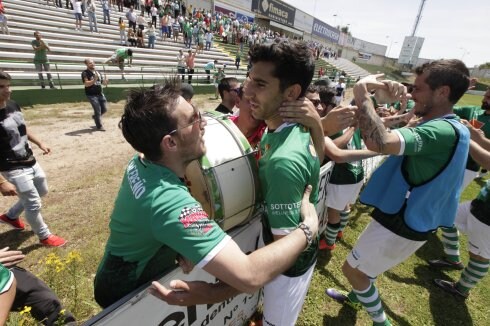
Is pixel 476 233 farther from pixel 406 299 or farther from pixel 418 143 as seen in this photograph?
pixel 418 143

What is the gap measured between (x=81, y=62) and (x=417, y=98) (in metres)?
18.5

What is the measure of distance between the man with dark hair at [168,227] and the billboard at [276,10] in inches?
1767

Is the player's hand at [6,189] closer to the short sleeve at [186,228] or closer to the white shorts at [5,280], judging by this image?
the white shorts at [5,280]

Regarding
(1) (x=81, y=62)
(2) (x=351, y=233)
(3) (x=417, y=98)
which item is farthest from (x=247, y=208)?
(1) (x=81, y=62)

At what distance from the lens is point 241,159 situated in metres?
1.99

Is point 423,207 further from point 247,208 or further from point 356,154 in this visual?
point 247,208

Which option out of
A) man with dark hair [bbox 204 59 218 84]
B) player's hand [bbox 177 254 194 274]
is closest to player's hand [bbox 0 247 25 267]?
player's hand [bbox 177 254 194 274]

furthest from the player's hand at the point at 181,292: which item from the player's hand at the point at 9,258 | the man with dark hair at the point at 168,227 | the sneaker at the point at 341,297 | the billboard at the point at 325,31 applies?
the billboard at the point at 325,31

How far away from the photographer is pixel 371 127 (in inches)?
94.8

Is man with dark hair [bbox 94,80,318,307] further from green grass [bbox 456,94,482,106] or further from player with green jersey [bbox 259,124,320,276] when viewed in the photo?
green grass [bbox 456,94,482,106]

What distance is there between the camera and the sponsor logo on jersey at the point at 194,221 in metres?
1.39

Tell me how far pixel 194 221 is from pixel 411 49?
93296 mm

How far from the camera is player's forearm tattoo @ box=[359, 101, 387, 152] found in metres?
2.34

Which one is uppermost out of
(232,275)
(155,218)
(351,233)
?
(155,218)
